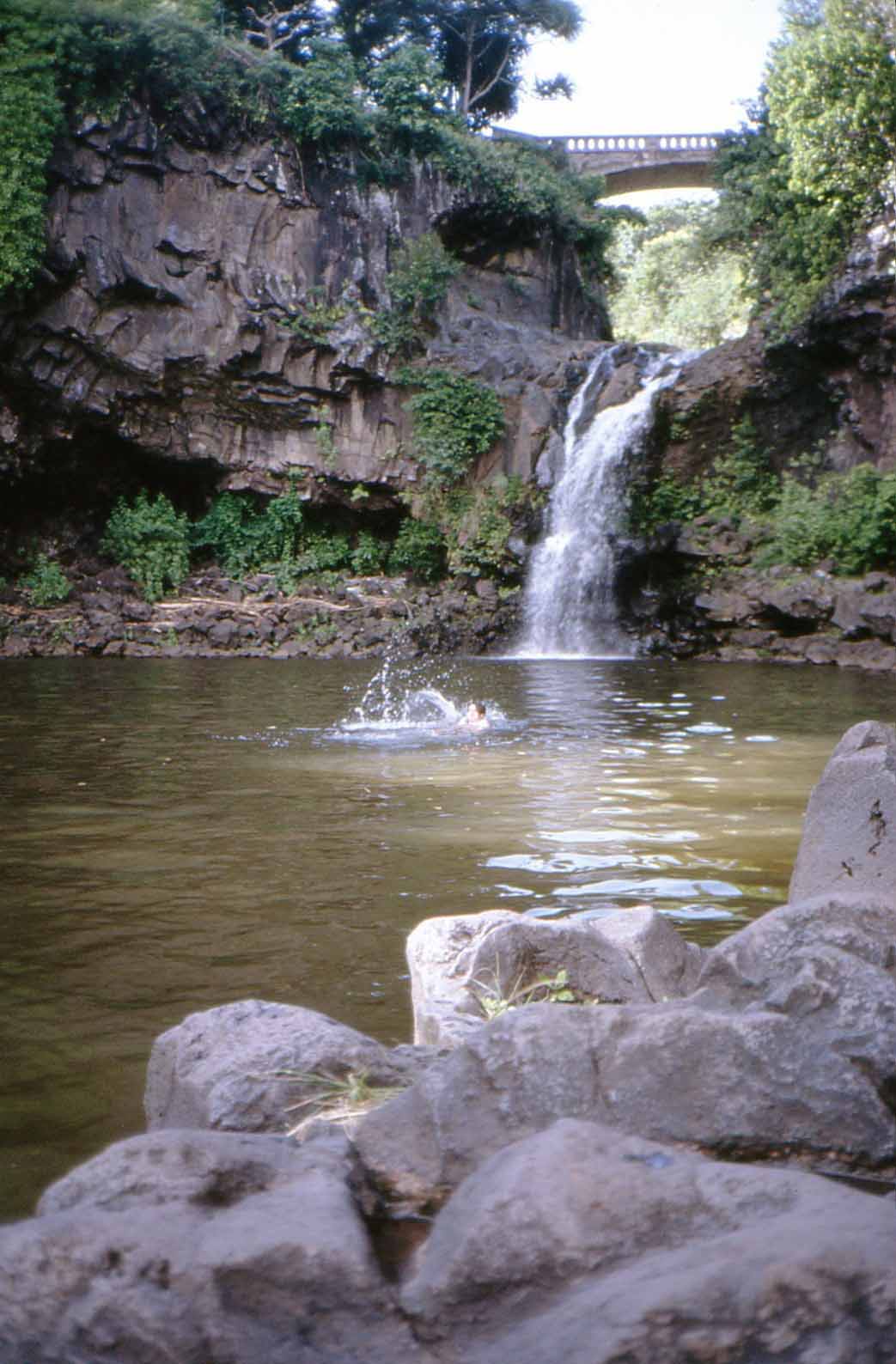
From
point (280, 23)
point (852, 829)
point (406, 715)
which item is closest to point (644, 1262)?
point (852, 829)

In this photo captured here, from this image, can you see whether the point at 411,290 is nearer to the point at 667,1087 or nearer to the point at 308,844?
the point at 308,844

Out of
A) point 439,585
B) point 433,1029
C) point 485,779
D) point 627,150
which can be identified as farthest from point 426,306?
point 433,1029

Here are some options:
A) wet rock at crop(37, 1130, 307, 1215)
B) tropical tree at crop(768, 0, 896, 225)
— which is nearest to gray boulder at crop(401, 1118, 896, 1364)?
wet rock at crop(37, 1130, 307, 1215)

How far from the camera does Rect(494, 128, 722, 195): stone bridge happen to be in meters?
35.8

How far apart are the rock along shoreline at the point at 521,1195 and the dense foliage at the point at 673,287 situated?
3821 cm

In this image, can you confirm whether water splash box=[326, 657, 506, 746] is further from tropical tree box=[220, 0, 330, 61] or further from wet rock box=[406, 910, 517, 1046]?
tropical tree box=[220, 0, 330, 61]

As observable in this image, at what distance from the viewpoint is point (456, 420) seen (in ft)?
85.0

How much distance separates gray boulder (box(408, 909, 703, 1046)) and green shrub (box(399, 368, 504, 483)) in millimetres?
22161

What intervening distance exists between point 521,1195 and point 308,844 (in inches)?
217

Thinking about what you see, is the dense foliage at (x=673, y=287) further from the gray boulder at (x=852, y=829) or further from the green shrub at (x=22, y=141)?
the gray boulder at (x=852, y=829)

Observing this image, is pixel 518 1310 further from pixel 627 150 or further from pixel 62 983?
pixel 627 150

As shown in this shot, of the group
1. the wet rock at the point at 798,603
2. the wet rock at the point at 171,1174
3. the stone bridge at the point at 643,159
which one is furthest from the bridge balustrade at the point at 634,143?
the wet rock at the point at 171,1174

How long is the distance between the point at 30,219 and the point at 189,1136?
2317cm

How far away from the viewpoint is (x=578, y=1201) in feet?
6.23
